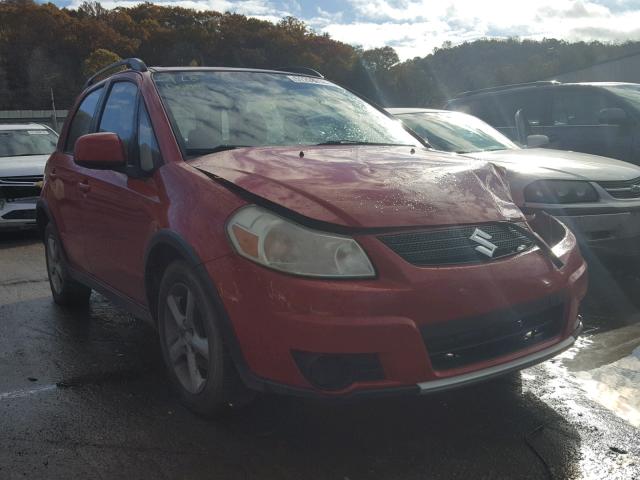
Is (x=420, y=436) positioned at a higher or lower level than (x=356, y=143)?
lower

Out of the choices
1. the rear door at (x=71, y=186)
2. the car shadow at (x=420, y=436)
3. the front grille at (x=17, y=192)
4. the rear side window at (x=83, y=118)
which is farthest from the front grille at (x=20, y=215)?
the car shadow at (x=420, y=436)

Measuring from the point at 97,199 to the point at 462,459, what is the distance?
8.31ft

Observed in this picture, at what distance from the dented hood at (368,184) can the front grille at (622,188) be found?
2639 millimetres

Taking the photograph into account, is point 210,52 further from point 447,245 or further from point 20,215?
point 447,245

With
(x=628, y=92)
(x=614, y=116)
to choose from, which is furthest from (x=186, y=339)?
(x=628, y=92)

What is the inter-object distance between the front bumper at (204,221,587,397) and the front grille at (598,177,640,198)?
3.42m

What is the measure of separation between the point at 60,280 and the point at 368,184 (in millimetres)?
3213

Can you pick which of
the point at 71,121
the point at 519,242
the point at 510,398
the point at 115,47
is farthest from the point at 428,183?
the point at 115,47

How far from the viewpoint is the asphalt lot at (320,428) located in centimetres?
250

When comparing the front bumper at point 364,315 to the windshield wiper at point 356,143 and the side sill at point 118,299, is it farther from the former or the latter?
the windshield wiper at point 356,143

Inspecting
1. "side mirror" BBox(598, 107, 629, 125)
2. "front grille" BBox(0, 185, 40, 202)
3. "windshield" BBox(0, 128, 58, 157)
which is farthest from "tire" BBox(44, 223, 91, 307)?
"side mirror" BBox(598, 107, 629, 125)

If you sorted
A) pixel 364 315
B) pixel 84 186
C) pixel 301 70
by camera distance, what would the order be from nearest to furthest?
pixel 364 315 < pixel 84 186 < pixel 301 70

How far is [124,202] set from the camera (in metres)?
3.44

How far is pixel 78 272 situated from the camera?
4.45 m
